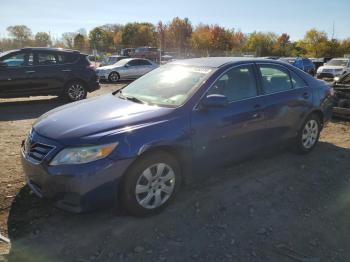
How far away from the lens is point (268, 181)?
5039 millimetres

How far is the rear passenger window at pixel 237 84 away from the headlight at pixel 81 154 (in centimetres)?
159

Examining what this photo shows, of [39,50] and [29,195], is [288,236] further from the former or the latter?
[39,50]

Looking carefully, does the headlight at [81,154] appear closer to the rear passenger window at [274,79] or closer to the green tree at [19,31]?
the rear passenger window at [274,79]

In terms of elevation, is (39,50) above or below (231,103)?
above

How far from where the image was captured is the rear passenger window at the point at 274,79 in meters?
5.29

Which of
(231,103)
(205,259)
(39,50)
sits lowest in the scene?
(205,259)

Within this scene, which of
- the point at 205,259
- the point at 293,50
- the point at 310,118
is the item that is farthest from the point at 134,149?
the point at 293,50

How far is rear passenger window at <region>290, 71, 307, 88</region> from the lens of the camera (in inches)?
229

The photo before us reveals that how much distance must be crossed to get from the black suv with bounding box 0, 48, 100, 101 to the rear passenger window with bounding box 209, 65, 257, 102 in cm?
793

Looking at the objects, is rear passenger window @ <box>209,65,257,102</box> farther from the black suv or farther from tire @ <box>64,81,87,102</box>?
tire @ <box>64,81,87,102</box>

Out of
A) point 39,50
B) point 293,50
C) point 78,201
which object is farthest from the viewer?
point 293,50

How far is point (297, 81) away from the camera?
232 inches

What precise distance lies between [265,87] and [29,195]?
3.38m

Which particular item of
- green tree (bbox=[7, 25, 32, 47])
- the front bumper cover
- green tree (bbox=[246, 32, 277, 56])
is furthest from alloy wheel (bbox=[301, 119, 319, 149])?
green tree (bbox=[7, 25, 32, 47])
